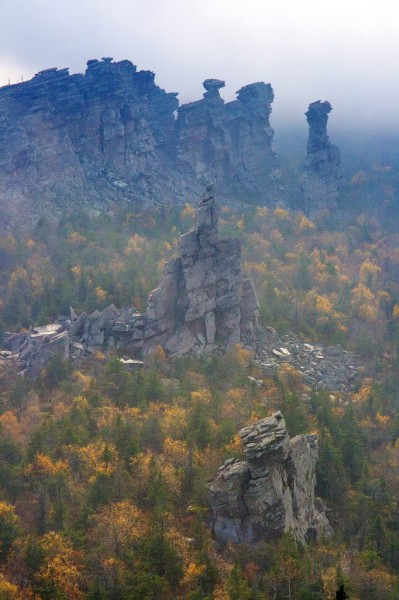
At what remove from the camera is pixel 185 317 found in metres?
83.6

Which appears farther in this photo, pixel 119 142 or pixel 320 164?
pixel 320 164

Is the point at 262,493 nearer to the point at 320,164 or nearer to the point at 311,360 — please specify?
the point at 311,360

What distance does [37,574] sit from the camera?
41.1m

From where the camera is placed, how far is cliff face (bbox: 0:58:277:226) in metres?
125

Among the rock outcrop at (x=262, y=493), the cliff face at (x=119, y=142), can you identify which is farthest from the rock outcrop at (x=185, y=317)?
the cliff face at (x=119, y=142)

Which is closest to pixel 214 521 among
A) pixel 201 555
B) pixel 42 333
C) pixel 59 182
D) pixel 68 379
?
pixel 201 555

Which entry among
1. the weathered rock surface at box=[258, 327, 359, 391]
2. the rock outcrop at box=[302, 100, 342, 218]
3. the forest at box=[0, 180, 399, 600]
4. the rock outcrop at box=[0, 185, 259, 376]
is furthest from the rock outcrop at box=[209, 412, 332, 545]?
the rock outcrop at box=[302, 100, 342, 218]

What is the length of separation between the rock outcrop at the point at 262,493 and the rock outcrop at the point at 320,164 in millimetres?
117998

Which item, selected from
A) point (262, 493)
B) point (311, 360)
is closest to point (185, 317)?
point (311, 360)

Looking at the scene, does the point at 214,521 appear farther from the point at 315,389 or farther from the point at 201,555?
the point at 315,389

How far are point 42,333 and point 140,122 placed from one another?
81.8 meters

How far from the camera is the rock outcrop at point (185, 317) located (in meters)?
79.5

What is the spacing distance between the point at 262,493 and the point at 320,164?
5029 inches

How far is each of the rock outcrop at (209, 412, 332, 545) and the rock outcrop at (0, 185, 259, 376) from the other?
3116 cm
